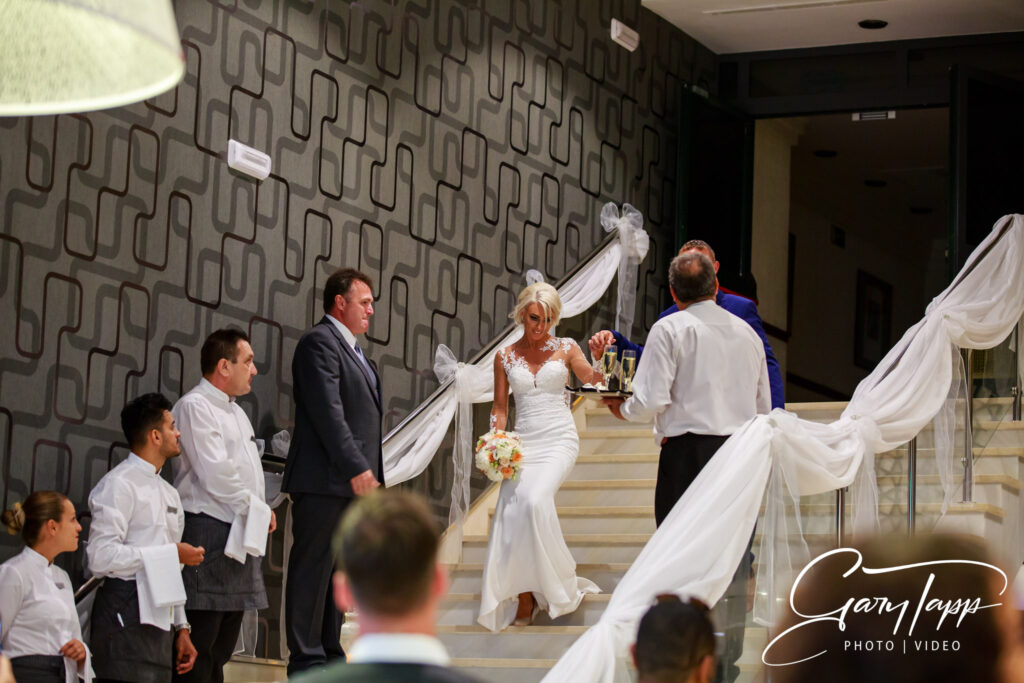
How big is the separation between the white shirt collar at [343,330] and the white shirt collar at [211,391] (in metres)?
0.50

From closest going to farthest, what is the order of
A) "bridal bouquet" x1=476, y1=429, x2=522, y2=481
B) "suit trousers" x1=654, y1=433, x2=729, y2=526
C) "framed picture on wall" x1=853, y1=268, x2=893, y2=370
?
"suit trousers" x1=654, y1=433, x2=729, y2=526
"bridal bouquet" x1=476, y1=429, x2=522, y2=481
"framed picture on wall" x1=853, y1=268, x2=893, y2=370

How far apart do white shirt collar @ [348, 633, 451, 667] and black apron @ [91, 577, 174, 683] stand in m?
3.70

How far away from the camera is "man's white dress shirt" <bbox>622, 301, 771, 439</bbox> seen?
5.28 metres

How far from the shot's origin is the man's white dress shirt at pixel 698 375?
5.28 m

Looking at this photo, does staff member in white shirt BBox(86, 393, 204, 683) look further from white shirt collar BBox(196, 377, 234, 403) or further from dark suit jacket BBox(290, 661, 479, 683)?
dark suit jacket BBox(290, 661, 479, 683)

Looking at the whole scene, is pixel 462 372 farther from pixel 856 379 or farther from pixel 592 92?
pixel 856 379

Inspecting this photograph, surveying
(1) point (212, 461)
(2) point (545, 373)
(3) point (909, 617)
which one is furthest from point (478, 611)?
(3) point (909, 617)

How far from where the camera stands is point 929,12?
10.1 m

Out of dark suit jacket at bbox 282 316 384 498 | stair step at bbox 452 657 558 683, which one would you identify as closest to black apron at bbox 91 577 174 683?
dark suit jacket at bbox 282 316 384 498

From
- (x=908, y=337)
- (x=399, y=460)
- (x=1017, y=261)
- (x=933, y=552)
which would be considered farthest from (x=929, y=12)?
(x=933, y=552)

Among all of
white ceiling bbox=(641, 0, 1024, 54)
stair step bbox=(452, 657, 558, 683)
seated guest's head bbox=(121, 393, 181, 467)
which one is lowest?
stair step bbox=(452, 657, 558, 683)

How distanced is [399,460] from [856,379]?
866 centimetres

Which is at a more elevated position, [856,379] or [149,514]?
[856,379]

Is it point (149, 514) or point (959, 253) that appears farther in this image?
point (959, 253)
